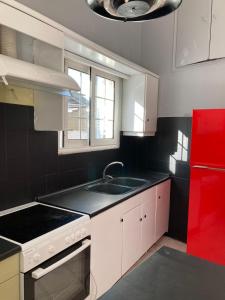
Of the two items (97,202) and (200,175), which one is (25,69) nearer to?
(97,202)

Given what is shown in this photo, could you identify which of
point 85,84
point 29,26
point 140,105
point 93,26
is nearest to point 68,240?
point 29,26

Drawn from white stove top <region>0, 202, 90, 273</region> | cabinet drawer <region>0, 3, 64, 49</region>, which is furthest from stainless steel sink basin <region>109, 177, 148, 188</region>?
cabinet drawer <region>0, 3, 64, 49</region>

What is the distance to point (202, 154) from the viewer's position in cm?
231

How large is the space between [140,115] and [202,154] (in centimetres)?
94

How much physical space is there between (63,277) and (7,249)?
1.60ft

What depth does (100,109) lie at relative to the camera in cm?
281

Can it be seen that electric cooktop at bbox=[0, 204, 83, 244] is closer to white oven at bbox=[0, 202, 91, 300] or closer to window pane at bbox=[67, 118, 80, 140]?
white oven at bbox=[0, 202, 91, 300]

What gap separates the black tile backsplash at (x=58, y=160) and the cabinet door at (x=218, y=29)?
84cm

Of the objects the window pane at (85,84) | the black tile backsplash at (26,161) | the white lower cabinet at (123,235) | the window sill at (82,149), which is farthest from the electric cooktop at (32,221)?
the window pane at (85,84)

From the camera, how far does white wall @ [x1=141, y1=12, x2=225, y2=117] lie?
9.09ft

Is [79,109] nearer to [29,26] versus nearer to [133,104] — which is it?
[133,104]

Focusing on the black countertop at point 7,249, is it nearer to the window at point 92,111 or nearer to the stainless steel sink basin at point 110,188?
the window at point 92,111

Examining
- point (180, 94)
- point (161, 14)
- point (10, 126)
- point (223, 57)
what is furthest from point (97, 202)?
point (223, 57)

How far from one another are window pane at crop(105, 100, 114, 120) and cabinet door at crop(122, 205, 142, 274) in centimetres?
119
